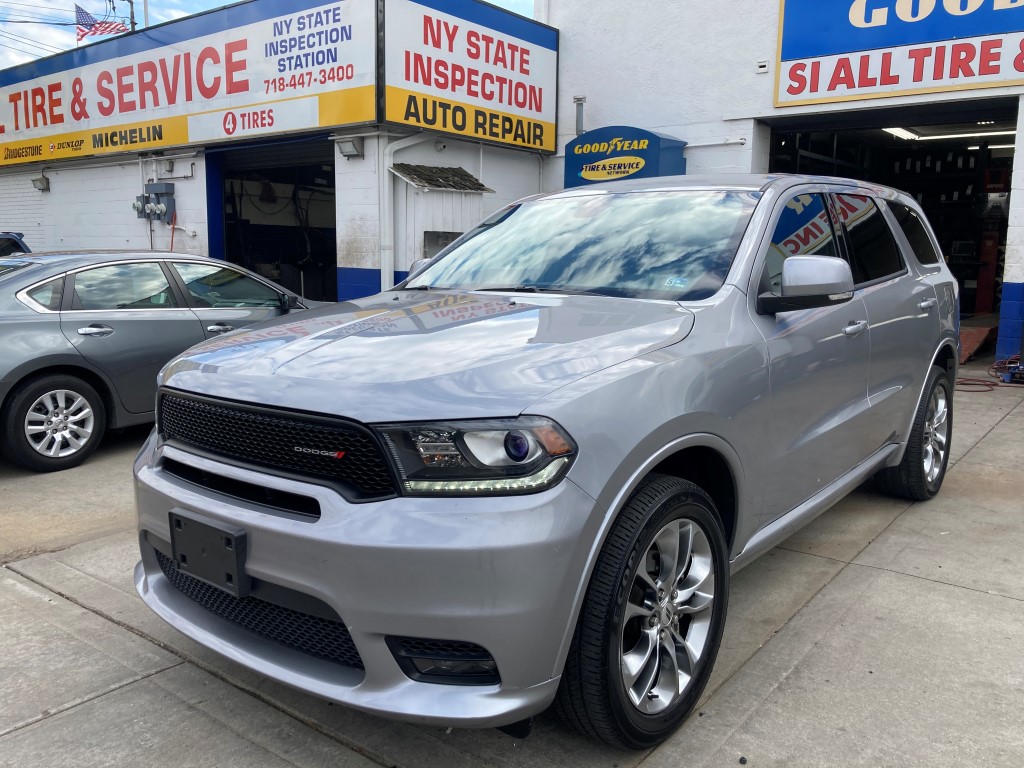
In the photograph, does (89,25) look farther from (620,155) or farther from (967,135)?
(967,135)

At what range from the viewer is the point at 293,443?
2232 mm

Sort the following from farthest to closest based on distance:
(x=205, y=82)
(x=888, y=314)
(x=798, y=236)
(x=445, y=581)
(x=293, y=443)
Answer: (x=205, y=82), (x=888, y=314), (x=798, y=236), (x=293, y=443), (x=445, y=581)

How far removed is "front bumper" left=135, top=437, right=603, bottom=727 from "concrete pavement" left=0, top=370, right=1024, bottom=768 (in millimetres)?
544

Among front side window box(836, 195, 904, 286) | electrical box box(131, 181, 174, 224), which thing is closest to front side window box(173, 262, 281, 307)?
front side window box(836, 195, 904, 286)

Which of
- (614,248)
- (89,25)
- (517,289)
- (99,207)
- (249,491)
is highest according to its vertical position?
(89,25)

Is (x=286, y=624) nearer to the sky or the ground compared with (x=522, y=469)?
nearer to the ground

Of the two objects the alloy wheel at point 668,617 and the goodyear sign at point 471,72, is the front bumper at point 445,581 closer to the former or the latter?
the alloy wheel at point 668,617

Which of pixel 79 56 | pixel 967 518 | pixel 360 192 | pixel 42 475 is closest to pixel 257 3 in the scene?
pixel 360 192

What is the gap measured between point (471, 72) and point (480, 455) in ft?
35.0

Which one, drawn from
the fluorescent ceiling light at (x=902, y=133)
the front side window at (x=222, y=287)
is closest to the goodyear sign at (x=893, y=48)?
the fluorescent ceiling light at (x=902, y=133)

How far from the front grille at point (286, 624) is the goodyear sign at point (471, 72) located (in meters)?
9.06

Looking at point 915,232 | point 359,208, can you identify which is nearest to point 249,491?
point 915,232

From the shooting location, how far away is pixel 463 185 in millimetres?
11914

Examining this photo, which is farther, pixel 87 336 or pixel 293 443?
pixel 87 336
